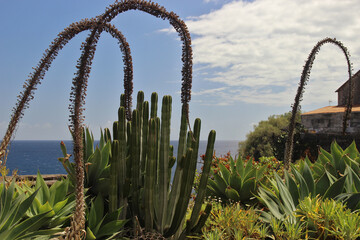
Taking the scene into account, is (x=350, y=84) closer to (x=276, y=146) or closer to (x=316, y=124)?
(x=276, y=146)

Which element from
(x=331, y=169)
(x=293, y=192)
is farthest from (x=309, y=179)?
(x=331, y=169)

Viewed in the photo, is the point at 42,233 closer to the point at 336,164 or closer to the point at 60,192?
the point at 60,192

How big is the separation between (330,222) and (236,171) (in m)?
1.78

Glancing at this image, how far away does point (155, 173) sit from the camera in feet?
13.5

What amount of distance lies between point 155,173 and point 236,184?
1.72m

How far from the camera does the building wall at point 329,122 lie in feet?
72.8

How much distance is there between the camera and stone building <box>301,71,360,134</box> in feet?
73.0

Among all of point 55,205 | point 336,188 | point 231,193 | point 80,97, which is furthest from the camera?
point 231,193

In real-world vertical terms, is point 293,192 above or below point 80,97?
below

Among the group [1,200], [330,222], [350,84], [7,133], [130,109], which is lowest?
[330,222]

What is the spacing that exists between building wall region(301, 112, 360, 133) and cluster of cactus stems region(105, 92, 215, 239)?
21093 millimetres

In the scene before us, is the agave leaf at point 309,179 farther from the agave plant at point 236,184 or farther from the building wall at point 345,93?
the building wall at point 345,93

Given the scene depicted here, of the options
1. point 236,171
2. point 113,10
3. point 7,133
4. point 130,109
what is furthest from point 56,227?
point 236,171

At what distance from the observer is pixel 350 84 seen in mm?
7215
